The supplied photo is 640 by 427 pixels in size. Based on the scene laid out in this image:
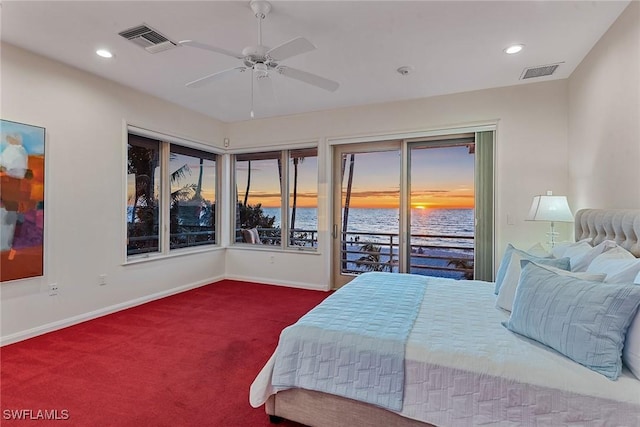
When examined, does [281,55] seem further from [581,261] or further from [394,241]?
[394,241]

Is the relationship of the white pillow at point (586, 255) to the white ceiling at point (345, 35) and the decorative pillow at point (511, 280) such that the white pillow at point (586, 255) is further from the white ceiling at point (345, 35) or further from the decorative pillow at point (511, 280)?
the white ceiling at point (345, 35)

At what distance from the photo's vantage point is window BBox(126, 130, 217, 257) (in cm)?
419

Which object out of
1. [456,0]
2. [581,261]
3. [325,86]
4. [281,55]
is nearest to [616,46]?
[456,0]

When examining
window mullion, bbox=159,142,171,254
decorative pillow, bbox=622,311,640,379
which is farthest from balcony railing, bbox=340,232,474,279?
decorative pillow, bbox=622,311,640,379

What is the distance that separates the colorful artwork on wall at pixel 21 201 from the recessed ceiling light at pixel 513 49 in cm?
452

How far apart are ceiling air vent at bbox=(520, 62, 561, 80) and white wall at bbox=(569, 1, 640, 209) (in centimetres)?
22

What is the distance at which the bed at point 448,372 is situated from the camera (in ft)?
4.25

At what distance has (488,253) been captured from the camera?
13.0 feet

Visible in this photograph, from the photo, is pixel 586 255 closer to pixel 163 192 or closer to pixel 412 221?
pixel 412 221

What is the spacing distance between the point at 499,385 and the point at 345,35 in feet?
8.77

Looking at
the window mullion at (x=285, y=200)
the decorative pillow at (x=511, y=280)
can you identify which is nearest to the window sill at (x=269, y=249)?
the window mullion at (x=285, y=200)

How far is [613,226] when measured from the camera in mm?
2279

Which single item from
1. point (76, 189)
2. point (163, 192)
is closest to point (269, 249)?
point (163, 192)

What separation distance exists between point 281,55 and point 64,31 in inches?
79.0
